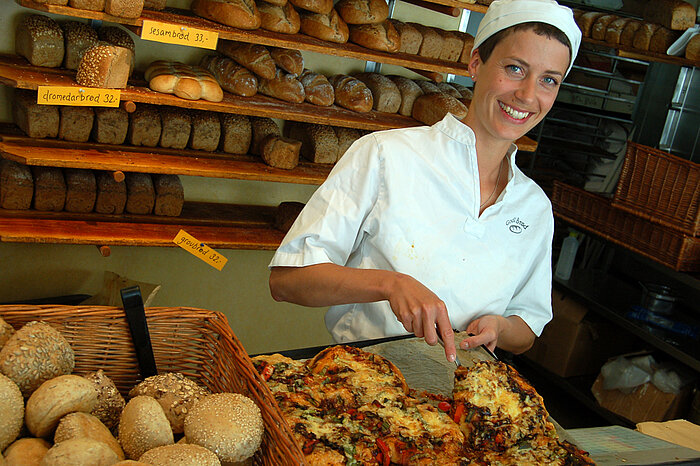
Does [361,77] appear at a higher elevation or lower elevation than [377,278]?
higher

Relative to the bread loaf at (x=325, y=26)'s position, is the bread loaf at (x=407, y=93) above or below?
below

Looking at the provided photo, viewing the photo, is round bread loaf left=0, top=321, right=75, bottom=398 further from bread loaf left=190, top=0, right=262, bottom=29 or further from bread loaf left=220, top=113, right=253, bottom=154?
bread loaf left=220, top=113, right=253, bottom=154

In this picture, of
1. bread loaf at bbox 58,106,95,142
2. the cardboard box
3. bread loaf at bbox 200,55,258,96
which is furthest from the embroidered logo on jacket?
the cardboard box

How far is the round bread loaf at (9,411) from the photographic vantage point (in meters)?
0.86

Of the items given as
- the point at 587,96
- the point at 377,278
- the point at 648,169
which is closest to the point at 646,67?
the point at 587,96

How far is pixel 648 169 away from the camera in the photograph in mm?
3139

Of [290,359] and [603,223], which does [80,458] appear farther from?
[603,223]

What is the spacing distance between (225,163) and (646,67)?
2.61 meters

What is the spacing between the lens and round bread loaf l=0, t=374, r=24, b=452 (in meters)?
0.86

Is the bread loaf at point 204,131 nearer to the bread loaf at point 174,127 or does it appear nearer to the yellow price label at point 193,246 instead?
the bread loaf at point 174,127

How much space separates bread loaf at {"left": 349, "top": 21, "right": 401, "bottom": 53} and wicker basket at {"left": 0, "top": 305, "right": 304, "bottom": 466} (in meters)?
2.04

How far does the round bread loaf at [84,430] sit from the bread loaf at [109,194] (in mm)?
1915

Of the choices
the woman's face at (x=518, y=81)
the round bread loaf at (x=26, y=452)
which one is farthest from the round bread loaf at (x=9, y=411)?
the woman's face at (x=518, y=81)

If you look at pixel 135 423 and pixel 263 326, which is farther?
pixel 263 326
